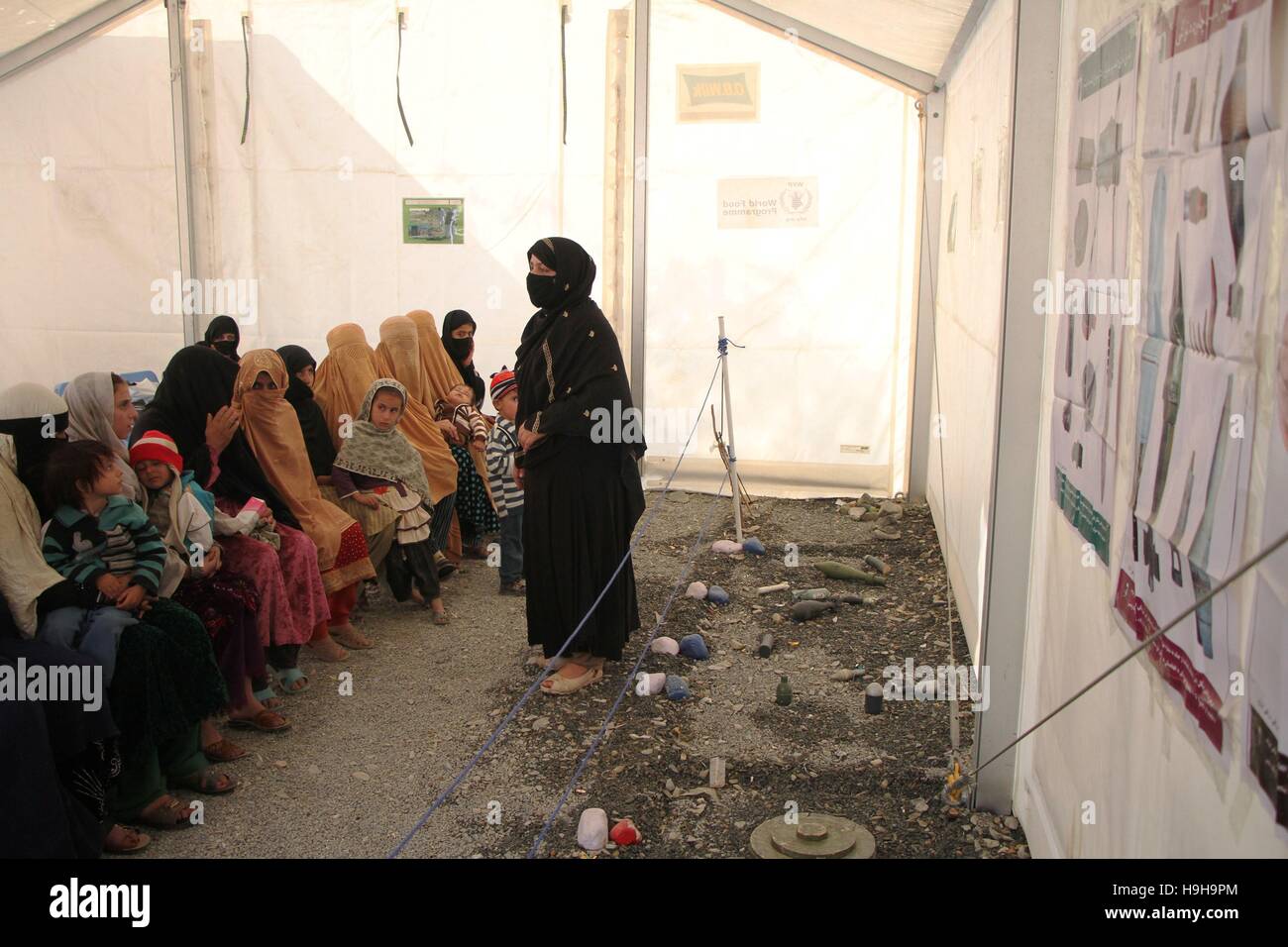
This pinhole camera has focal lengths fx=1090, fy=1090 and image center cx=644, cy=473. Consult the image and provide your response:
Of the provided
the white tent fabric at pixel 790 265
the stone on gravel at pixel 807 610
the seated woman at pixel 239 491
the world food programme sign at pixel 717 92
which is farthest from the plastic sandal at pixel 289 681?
the world food programme sign at pixel 717 92

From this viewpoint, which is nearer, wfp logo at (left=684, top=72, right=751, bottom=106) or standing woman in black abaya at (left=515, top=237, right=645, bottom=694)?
standing woman in black abaya at (left=515, top=237, right=645, bottom=694)

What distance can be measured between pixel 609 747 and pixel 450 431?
2.67m

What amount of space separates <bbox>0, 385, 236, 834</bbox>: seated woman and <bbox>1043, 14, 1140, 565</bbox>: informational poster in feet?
8.37

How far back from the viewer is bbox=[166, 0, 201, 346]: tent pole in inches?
281

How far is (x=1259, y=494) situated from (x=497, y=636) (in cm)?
392

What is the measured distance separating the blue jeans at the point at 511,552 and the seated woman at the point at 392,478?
0.46m

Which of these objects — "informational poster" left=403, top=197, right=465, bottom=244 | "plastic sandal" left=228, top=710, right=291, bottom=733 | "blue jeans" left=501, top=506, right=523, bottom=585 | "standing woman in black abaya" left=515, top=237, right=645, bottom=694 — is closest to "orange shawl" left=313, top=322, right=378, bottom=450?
"blue jeans" left=501, top=506, right=523, bottom=585

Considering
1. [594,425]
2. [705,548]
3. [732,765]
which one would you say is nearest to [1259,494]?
[732,765]

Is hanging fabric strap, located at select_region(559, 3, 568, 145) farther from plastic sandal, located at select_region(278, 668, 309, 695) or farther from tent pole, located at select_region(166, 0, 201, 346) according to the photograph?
plastic sandal, located at select_region(278, 668, 309, 695)

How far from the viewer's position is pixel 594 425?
4211 mm

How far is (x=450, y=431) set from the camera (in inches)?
238

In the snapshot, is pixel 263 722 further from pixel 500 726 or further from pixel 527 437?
pixel 527 437

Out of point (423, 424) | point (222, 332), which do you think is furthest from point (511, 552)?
point (222, 332)

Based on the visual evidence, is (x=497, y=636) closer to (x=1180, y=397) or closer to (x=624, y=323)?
(x=624, y=323)
